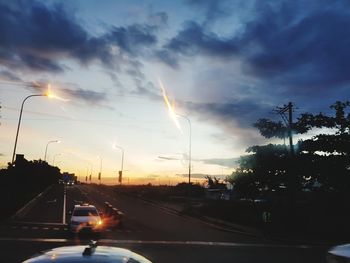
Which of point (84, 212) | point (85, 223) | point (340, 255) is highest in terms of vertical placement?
point (84, 212)

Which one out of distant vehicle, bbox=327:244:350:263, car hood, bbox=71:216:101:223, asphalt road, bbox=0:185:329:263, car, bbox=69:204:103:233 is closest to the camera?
distant vehicle, bbox=327:244:350:263

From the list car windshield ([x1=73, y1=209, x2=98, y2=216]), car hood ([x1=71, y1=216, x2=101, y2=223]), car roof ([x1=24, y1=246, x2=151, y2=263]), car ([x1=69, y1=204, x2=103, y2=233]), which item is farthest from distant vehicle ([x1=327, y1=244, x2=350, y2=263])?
car windshield ([x1=73, y1=209, x2=98, y2=216])

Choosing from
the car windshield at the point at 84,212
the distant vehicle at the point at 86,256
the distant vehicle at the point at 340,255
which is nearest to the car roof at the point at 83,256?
the distant vehicle at the point at 86,256

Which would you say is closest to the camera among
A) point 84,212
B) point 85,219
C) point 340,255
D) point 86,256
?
point 86,256

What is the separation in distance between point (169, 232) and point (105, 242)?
7365 mm

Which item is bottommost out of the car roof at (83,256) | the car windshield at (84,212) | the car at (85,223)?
the car roof at (83,256)

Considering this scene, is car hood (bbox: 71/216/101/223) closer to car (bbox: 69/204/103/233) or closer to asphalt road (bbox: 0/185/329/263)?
car (bbox: 69/204/103/233)

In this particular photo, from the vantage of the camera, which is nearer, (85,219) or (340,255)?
(340,255)

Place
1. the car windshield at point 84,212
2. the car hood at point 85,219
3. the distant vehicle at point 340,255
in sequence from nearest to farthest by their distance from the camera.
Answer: the distant vehicle at point 340,255 < the car hood at point 85,219 < the car windshield at point 84,212

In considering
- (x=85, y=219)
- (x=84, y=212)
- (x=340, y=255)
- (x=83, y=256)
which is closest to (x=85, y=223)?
(x=85, y=219)

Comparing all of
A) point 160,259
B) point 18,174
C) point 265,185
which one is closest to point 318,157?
point 265,185

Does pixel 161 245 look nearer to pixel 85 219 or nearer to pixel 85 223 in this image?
pixel 85 223

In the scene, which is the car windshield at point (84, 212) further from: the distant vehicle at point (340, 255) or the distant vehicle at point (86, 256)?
the distant vehicle at point (86, 256)

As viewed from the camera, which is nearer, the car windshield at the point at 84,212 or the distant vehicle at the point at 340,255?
the distant vehicle at the point at 340,255
